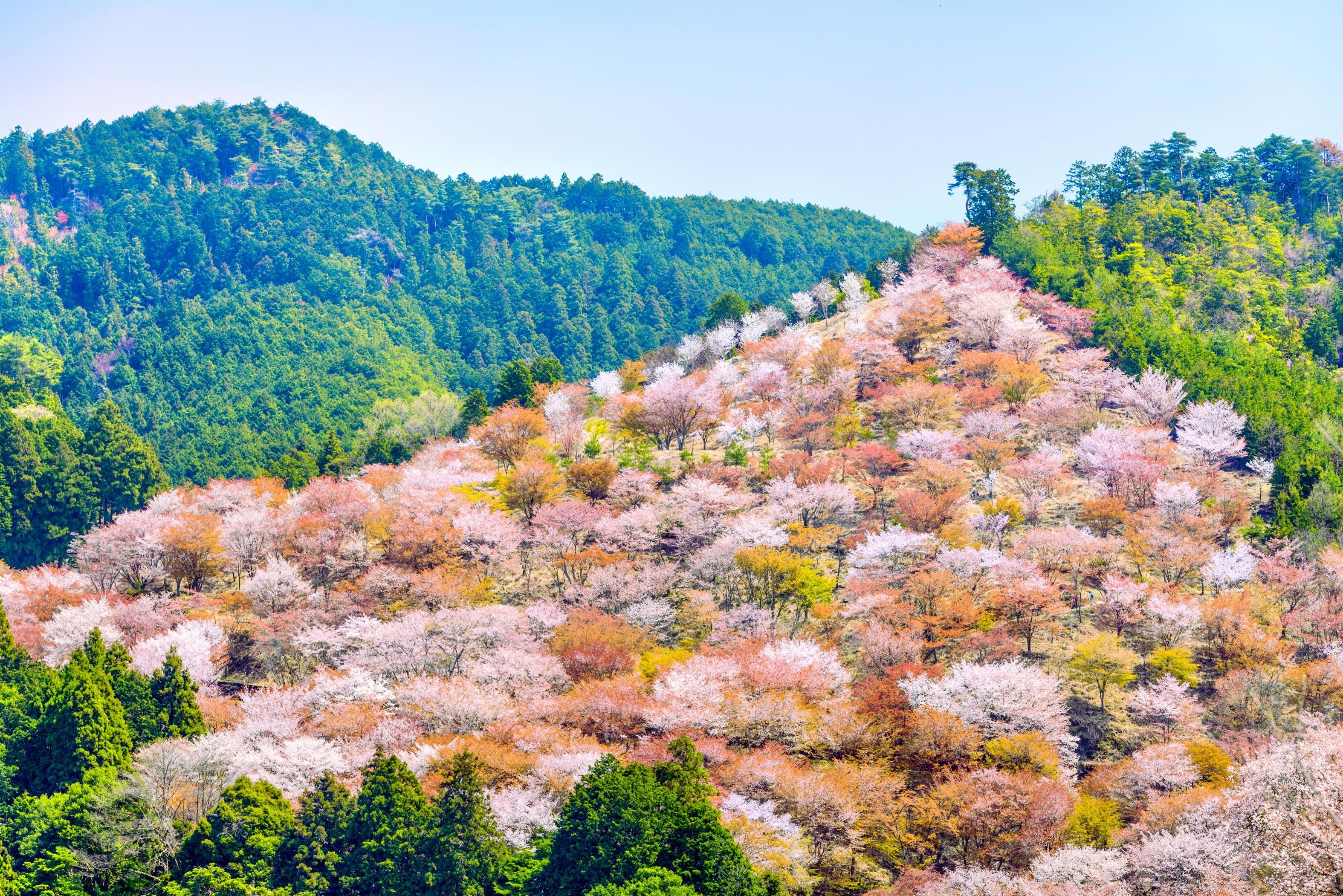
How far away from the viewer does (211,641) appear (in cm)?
4328

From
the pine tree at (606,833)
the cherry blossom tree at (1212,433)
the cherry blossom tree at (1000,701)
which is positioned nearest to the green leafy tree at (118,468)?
the pine tree at (606,833)

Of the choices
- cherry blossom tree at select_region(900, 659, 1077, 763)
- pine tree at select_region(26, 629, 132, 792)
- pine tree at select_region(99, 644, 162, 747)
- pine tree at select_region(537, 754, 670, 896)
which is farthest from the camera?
pine tree at select_region(99, 644, 162, 747)

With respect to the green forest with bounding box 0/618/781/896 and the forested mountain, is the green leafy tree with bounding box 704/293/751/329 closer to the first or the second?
the forested mountain

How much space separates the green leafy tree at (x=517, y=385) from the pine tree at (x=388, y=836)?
1651 inches

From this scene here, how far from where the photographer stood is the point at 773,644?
3816 centimetres

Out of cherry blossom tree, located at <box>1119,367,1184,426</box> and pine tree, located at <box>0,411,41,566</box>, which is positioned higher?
pine tree, located at <box>0,411,41,566</box>

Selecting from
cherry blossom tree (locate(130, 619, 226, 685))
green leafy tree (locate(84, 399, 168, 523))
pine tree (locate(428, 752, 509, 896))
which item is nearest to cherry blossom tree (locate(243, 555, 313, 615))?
cherry blossom tree (locate(130, 619, 226, 685))

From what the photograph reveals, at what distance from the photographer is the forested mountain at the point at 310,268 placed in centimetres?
10062

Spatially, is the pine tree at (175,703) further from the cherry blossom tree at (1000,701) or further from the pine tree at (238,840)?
the cherry blossom tree at (1000,701)

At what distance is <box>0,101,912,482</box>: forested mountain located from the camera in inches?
3962

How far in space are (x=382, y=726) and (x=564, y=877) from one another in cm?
927

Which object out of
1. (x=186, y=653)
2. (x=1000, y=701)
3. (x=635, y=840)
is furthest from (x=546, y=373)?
(x=635, y=840)

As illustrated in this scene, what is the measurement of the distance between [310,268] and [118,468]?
55931 millimetres

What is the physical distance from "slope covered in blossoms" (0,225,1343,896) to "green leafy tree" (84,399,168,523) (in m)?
10.5
